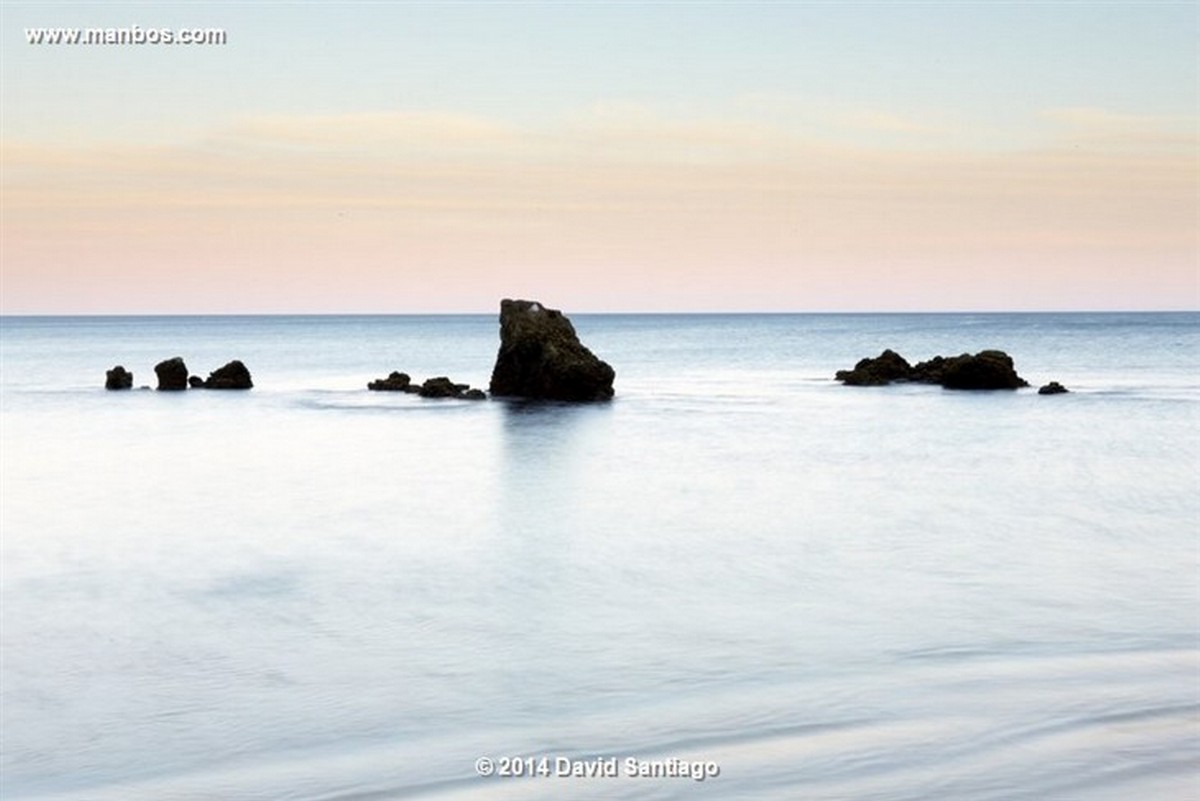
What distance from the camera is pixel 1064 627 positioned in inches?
500

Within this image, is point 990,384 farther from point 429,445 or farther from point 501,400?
point 429,445

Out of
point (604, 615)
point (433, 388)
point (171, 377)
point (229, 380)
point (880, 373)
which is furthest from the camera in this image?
point (229, 380)

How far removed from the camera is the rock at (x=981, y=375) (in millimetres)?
48406

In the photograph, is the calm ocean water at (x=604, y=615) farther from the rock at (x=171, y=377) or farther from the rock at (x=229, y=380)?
the rock at (x=229, y=380)

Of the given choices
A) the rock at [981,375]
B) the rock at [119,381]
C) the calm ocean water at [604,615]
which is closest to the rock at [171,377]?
the rock at [119,381]

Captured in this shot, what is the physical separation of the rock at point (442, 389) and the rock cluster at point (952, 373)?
16578mm

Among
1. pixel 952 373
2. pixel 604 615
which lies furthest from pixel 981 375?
pixel 604 615

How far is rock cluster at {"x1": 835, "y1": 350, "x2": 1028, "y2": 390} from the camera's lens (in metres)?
48.5

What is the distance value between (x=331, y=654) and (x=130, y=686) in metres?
1.82

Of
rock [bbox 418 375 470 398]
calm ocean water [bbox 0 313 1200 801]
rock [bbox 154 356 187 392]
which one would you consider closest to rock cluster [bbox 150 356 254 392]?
rock [bbox 154 356 187 392]

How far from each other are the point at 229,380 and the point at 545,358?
54.0 ft

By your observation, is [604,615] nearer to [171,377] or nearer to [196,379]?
[171,377]

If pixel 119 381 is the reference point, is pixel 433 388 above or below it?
below

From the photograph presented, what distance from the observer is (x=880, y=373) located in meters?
54.0
